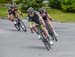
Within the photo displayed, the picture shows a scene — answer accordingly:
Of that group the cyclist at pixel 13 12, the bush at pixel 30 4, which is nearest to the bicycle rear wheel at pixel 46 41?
the cyclist at pixel 13 12

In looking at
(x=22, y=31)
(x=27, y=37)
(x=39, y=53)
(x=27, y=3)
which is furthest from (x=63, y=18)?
(x=39, y=53)

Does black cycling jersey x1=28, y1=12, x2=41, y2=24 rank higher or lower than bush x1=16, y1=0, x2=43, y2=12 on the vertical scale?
higher

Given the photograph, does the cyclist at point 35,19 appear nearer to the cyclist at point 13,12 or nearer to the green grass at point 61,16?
the cyclist at point 13,12

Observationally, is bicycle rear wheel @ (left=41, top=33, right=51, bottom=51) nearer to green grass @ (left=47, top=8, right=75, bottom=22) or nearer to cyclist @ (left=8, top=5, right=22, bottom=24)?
cyclist @ (left=8, top=5, right=22, bottom=24)

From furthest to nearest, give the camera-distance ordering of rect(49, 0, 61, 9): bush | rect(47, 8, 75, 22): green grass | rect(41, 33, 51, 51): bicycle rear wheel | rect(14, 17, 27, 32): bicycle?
1. rect(49, 0, 61, 9): bush
2. rect(47, 8, 75, 22): green grass
3. rect(14, 17, 27, 32): bicycle
4. rect(41, 33, 51, 51): bicycle rear wheel

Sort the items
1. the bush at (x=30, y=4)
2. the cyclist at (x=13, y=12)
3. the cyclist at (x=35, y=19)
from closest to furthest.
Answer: the cyclist at (x=35, y=19), the cyclist at (x=13, y=12), the bush at (x=30, y=4)

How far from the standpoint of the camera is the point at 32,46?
19.2m

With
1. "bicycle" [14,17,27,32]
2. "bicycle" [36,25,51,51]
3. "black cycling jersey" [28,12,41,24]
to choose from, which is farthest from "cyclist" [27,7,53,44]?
"bicycle" [14,17,27,32]

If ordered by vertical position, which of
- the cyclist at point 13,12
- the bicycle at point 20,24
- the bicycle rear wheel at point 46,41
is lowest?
the bicycle at point 20,24

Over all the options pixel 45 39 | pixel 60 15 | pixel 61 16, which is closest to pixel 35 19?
pixel 45 39

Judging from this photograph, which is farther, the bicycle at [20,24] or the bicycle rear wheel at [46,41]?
the bicycle at [20,24]

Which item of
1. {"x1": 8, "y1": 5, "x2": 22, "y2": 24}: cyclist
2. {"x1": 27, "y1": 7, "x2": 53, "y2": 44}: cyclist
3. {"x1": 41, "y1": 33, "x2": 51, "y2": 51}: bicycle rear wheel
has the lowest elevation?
{"x1": 8, "y1": 5, "x2": 22, "y2": 24}: cyclist

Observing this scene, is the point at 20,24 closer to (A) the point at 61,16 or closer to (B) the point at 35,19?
(B) the point at 35,19

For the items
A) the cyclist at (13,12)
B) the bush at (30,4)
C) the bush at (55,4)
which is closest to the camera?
the cyclist at (13,12)
